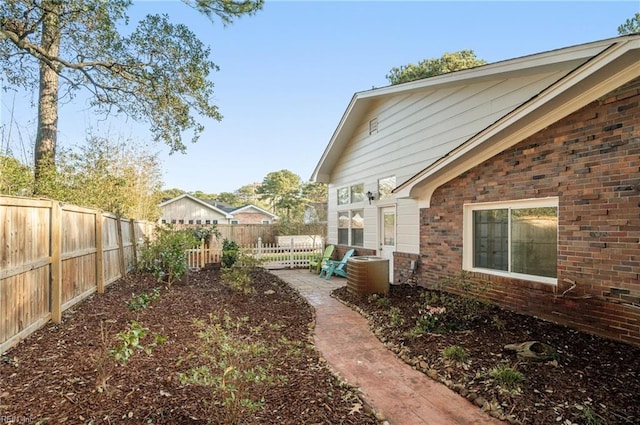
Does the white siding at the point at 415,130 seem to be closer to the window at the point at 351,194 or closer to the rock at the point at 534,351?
the window at the point at 351,194

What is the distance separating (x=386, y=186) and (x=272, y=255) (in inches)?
219

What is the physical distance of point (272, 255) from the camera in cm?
1247

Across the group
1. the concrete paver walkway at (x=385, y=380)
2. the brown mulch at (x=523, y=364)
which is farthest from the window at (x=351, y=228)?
the brown mulch at (x=523, y=364)

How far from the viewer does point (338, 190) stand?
1179cm

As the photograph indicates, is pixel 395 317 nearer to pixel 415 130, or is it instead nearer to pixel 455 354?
pixel 455 354

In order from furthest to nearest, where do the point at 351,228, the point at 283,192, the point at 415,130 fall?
the point at 283,192 < the point at 351,228 < the point at 415,130

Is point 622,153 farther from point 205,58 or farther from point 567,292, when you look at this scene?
point 205,58

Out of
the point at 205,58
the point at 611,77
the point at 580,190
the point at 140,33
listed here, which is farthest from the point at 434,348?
the point at 140,33

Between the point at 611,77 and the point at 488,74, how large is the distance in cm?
232

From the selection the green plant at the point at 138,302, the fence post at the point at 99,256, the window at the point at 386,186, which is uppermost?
the window at the point at 386,186

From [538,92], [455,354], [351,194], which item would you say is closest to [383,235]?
[351,194]

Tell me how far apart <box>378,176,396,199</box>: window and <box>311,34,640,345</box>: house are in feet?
0.28

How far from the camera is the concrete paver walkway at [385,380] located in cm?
273

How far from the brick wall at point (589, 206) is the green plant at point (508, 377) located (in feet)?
5.77
